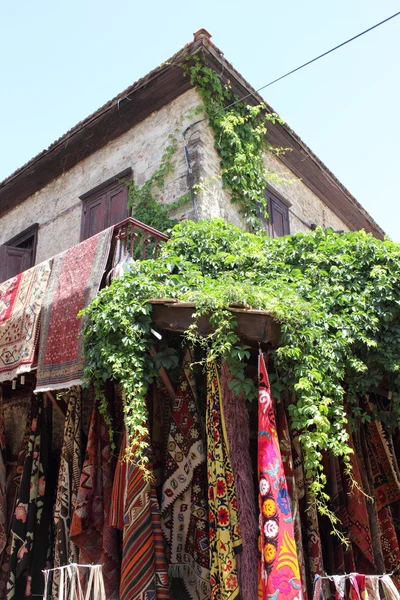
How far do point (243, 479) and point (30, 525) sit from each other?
8.61 feet

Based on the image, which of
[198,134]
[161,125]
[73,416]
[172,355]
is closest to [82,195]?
[161,125]

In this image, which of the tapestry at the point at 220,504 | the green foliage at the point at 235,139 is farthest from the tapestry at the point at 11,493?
the green foliage at the point at 235,139

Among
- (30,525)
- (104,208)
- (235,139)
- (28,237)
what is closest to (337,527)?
(30,525)

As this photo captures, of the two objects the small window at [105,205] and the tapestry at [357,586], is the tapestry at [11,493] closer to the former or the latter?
the small window at [105,205]

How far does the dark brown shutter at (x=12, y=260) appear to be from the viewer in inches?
328

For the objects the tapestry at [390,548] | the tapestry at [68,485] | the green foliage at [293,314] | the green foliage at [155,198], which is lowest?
the tapestry at [390,548]

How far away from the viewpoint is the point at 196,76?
23.8 feet

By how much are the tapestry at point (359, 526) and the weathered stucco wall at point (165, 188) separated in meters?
3.61

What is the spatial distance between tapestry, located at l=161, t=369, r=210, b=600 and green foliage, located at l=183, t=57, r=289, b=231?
11.9 ft

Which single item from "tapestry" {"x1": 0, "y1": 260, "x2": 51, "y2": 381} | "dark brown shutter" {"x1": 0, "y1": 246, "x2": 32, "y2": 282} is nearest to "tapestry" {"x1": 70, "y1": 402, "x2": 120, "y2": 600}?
"tapestry" {"x1": 0, "y1": 260, "x2": 51, "y2": 381}

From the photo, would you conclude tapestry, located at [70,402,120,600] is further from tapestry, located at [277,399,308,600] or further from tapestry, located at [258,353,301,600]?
tapestry, located at [277,399,308,600]

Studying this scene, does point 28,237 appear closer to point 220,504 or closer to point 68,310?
point 68,310

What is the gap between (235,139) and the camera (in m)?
7.37

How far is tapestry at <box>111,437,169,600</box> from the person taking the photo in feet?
13.2
